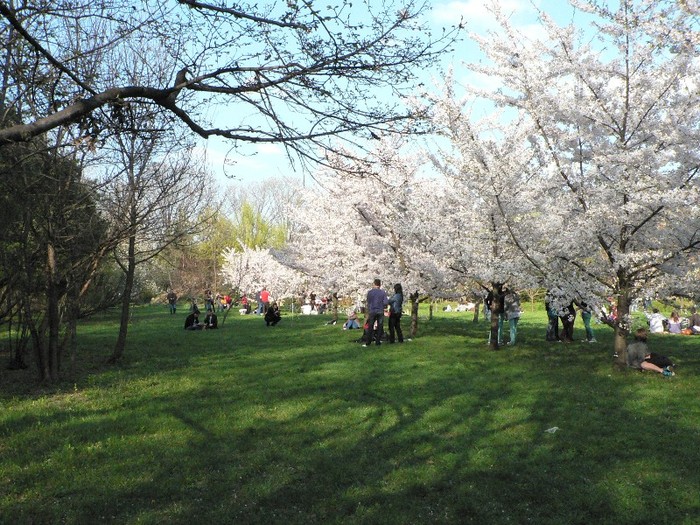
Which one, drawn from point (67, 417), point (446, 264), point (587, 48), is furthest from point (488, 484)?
point (446, 264)

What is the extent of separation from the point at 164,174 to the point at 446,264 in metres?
7.38

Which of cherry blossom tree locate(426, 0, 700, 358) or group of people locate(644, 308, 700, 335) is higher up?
cherry blossom tree locate(426, 0, 700, 358)

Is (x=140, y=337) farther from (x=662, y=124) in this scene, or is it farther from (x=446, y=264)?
(x=662, y=124)

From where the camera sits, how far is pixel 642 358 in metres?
12.0

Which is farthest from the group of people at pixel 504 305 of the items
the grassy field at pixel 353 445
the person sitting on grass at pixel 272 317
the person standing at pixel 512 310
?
the person sitting on grass at pixel 272 317

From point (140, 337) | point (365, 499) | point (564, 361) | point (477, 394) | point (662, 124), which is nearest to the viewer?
point (365, 499)

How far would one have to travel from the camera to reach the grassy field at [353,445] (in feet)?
17.5

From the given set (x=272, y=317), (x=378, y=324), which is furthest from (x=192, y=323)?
(x=378, y=324)

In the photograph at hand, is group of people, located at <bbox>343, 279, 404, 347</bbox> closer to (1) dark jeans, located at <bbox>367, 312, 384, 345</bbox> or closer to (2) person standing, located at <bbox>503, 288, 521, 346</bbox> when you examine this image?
(1) dark jeans, located at <bbox>367, 312, 384, 345</bbox>

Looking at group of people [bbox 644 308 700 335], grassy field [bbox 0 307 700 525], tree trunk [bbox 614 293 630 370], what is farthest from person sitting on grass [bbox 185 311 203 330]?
group of people [bbox 644 308 700 335]

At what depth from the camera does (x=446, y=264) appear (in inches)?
641

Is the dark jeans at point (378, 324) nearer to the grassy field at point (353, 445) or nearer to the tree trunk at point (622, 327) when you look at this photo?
the grassy field at point (353, 445)

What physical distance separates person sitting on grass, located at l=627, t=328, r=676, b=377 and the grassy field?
1.31ft

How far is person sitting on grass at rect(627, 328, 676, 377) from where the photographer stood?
11766mm
